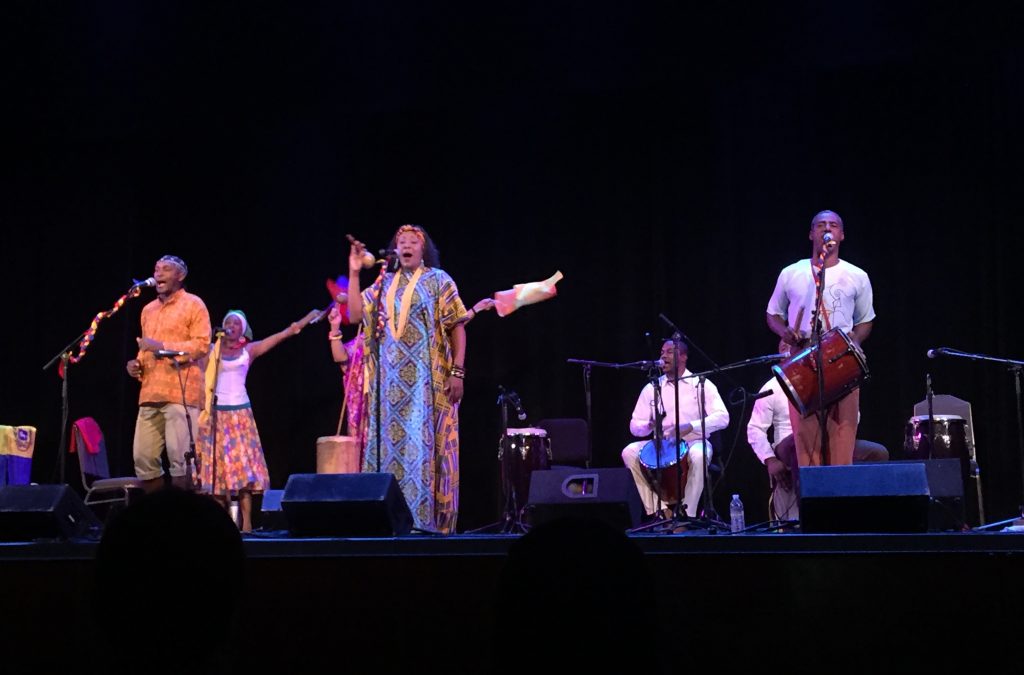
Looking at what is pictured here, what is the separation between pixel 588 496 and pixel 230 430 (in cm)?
410

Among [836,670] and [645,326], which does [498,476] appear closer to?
[645,326]

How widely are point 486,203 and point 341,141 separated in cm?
137

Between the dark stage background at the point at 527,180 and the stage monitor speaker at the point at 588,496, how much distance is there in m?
2.77

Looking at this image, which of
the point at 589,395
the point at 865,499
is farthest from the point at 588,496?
the point at 589,395

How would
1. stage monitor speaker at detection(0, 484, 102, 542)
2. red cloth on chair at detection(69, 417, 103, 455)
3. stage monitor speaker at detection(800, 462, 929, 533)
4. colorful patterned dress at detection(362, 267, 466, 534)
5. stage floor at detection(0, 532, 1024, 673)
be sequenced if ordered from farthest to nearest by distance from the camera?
red cloth on chair at detection(69, 417, 103, 455) → colorful patterned dress at detection(362, 267, 466, 534) → stage monitor speaker at detection(0, 484, 102, 542) → stage monitor speaker at detection(800, 462, 929, 533) → stage floor at detection(0, 532, 1024, 673)

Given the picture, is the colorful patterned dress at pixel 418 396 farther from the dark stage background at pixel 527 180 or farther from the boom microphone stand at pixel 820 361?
the boom microphone stand at pixel 820 361

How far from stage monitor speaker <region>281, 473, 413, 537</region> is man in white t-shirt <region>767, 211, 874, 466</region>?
2532 mm

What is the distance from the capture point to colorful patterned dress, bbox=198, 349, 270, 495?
299 inches

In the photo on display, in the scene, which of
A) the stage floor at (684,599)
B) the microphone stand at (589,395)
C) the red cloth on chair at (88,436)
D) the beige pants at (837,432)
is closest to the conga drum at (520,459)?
the microphone stand at (589,395)

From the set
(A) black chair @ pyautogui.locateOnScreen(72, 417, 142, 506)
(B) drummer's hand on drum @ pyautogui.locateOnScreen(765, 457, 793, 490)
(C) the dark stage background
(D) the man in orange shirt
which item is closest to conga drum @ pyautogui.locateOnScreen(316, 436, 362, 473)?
(D) the man in orange shirt

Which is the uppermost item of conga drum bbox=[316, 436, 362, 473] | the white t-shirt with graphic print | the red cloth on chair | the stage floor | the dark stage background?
the dark stage background

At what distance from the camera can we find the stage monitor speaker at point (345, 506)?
11.9ft

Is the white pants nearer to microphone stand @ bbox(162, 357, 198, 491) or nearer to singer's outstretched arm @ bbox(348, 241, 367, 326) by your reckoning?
singer's outstretched arm @ bbox(348, 241, 367, 326)

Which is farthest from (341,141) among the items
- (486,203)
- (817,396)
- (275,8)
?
(817,396)
